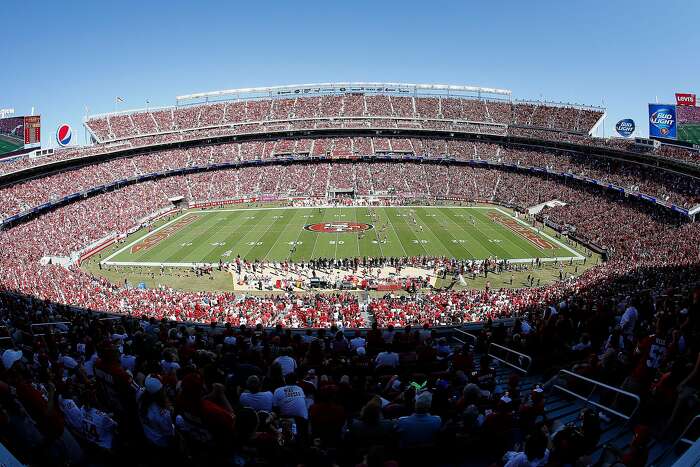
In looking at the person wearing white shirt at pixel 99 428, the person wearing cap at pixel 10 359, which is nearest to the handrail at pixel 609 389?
the person wearing white shirt at pixel 99 428

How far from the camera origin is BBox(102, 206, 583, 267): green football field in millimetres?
42938

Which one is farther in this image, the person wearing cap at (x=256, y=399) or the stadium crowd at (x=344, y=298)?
the stadium crowd at (x=344, y=298)

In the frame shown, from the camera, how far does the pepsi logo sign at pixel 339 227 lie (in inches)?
2026

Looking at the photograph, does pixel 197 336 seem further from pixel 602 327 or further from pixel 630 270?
pixel 630 270

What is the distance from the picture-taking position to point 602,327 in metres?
10.5

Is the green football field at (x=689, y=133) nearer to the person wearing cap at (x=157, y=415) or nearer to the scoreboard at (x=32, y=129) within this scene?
the person wearing cap at (x=157, y=415)

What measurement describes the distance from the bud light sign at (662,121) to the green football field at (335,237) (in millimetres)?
18898

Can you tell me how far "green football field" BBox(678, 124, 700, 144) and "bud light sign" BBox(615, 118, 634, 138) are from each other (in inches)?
202

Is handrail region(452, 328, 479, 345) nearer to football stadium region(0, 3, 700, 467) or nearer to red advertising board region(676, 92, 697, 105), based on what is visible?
football stadium region(0, 3, 700, 467)

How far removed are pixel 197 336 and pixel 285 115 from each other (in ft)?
263

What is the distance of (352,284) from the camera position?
34.9 metres

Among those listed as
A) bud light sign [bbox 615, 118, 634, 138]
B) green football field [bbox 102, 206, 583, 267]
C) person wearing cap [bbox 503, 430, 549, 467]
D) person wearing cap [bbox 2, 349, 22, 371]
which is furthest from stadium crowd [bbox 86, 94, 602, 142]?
person wearing cap [bbox 503, 430, 549, 467]

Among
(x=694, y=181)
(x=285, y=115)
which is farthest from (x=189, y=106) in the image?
(x=694, y=181)

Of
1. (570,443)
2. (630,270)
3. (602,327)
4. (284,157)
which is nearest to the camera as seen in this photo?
(570,443)
